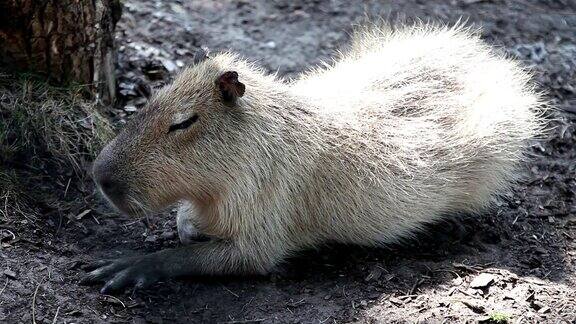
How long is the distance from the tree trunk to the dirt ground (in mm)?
481

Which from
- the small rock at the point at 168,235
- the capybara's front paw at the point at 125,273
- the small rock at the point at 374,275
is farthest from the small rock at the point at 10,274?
the small rock at the point at 374,275

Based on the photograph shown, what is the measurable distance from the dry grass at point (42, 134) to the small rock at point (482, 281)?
2578mm

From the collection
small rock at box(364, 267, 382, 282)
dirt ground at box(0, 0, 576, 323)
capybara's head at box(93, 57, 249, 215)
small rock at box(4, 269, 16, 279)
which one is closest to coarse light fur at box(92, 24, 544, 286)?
capybara's head at box(93, 57, 249, 215)

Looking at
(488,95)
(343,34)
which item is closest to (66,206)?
(488,95)

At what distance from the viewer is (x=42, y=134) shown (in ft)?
17.9

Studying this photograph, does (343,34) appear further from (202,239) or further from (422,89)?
(202,239)

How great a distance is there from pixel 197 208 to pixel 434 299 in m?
1.46

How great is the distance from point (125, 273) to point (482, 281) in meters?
2.02

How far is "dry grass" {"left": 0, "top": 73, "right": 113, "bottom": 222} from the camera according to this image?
5.26 m

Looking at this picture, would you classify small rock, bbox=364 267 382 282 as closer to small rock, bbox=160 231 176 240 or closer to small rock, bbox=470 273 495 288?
small rock, bbox=470 273 495 288

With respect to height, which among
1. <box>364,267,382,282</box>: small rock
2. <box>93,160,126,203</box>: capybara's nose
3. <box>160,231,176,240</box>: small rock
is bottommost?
<box>160,231,176,240</box>: small rock

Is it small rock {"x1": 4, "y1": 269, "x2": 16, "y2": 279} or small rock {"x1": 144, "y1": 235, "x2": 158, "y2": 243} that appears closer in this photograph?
small rock {"x1": 4, "y1": 269, "x2": 16, "y2": 279}

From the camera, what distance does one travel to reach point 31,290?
14.4 ft

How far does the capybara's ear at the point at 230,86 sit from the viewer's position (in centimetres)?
451
